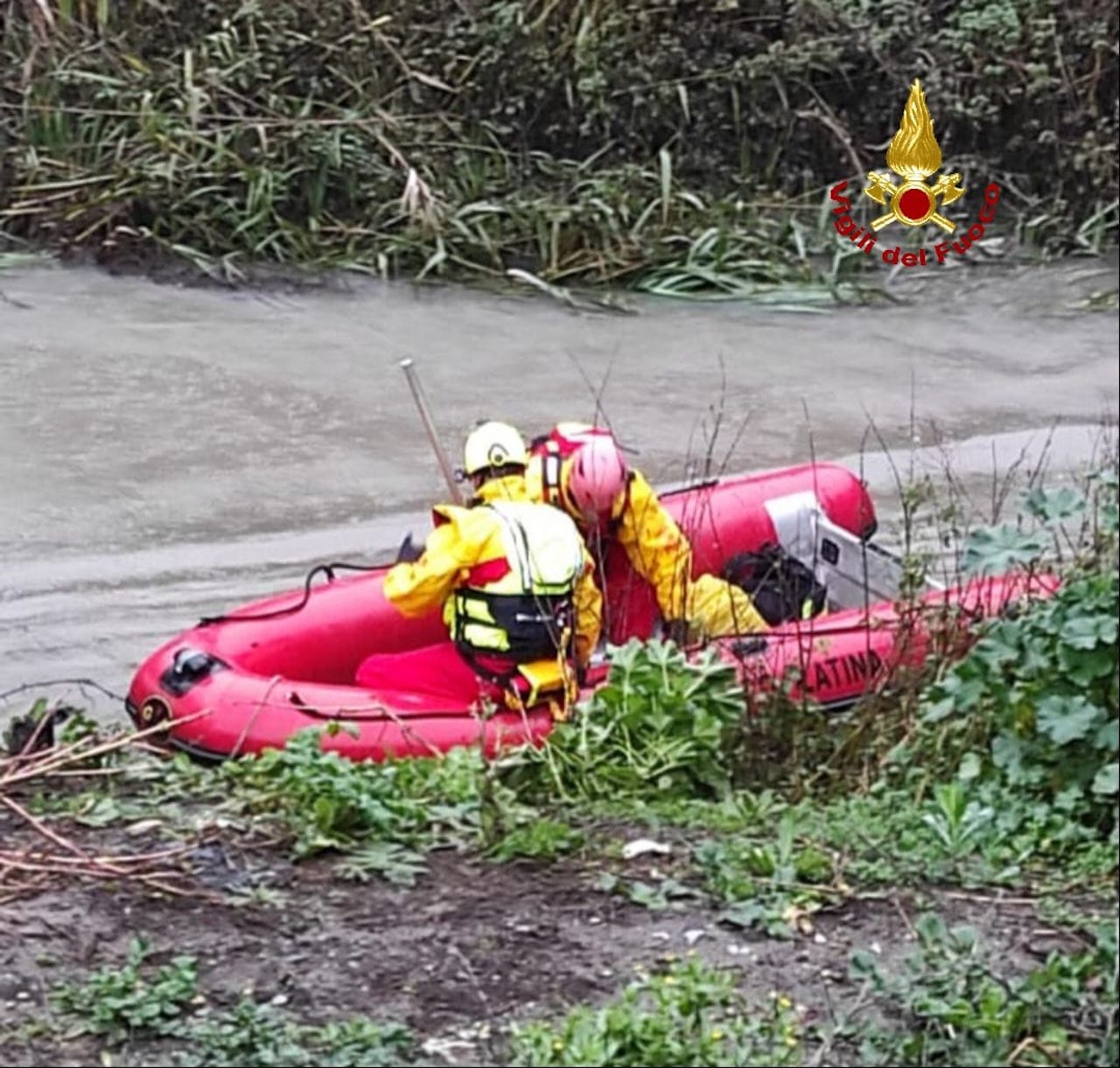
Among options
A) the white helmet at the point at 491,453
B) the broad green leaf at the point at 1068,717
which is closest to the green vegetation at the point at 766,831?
the broad green leaf at the point at 1068,717

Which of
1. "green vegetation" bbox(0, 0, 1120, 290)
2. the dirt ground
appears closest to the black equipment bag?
the dirt ground

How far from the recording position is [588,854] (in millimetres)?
3854

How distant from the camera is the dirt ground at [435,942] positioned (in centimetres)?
323

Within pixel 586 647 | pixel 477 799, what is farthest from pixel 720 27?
pixel 477 799

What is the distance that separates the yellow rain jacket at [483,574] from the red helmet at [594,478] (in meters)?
0.16

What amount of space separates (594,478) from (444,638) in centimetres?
73

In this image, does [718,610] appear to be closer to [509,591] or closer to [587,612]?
[587,612]

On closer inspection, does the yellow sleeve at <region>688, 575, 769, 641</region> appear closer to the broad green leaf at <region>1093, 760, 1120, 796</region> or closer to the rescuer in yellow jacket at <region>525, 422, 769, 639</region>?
the rescuer in yellow jacket at <region>525, 422, 769, 639</region>

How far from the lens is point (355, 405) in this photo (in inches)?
413

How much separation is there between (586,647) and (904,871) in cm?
236

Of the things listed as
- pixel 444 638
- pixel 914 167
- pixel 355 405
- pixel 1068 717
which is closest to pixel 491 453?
pixel 444 638

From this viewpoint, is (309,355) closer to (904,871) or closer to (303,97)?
(303,97)

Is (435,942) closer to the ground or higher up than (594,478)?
higher up

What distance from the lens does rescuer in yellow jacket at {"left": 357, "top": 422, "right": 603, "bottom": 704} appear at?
5.67 m
